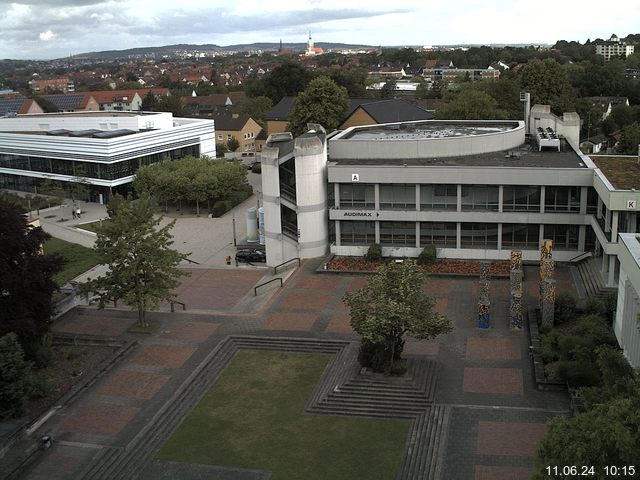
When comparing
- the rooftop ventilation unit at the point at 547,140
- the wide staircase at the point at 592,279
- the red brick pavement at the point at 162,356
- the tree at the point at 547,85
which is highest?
the tree at the point at 547,85

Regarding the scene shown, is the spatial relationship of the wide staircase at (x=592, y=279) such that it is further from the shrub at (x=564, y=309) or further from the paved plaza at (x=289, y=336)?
the shrub at (x=564, y=309)

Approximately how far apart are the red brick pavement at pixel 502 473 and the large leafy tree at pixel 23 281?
17596 mm

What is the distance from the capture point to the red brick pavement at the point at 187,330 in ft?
109

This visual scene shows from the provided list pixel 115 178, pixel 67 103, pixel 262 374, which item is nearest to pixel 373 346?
pixel 262 374

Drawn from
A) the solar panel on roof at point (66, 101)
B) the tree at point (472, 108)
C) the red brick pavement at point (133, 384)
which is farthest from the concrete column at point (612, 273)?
the solar panel on roof at point (66, 101)

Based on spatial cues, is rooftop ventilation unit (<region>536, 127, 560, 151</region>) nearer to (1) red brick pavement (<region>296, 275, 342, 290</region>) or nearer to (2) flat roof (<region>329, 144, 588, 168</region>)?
(2) flat roof (<region>329, 144, 588, 168</region>)

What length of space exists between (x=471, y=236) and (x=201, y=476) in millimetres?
24995

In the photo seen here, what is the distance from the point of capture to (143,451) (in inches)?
952

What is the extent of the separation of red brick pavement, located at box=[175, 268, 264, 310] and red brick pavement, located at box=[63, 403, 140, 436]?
35.3ft

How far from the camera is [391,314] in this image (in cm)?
2675

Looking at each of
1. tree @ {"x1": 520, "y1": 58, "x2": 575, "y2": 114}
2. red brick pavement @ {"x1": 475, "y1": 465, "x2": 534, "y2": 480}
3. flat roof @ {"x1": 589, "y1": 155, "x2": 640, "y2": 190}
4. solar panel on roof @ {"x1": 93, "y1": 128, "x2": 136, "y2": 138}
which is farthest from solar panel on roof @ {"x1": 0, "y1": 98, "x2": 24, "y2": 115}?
red brick pavement @ {"x1": 475, "y1": 465, "x2": 534, "y2": 480}

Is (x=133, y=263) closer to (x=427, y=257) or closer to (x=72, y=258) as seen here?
(x=427, y=257)

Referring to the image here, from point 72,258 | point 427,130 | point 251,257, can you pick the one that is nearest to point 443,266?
point 251,257

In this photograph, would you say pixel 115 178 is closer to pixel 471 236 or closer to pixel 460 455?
pixel 471 236
